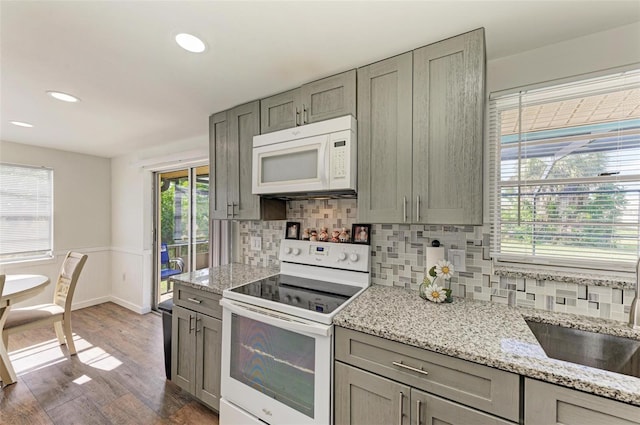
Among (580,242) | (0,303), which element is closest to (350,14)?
(580,242)

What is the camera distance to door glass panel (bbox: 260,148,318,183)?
1.69 m

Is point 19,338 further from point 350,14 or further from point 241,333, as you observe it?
point 350,14

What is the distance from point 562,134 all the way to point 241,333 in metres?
2.14

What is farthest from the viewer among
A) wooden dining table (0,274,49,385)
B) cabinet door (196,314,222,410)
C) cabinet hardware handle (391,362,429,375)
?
wooden dining table (0,274,49,385)

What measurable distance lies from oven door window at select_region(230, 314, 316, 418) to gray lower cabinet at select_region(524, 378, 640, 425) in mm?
876

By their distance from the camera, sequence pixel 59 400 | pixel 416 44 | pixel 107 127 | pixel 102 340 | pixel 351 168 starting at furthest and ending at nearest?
1. pixel 102 340
2. pixel 107 127
3. pixel 59 400
4. pixel 351 168
5. pixel 416 44

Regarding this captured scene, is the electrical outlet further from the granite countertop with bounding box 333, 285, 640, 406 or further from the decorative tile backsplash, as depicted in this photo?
the granite countertop with bounding box 333, 285, 640, 406

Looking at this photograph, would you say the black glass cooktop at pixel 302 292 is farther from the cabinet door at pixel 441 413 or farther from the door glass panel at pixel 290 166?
the door glass panel at pixel 290 166

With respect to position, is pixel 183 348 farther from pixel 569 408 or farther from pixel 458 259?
pixel 569 408

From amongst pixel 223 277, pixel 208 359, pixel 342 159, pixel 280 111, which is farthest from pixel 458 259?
pixel 208 359

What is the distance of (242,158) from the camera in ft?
7.06

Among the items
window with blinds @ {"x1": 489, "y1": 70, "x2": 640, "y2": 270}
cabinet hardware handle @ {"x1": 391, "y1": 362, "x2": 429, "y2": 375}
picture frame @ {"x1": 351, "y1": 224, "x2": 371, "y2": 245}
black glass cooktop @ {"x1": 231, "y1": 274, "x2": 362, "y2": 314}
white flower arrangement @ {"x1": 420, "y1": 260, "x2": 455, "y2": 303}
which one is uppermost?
window with blinds @ {"x1": 489, "y1": 70, "x2": 640, "y2": 270}

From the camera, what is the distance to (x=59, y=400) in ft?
6.77

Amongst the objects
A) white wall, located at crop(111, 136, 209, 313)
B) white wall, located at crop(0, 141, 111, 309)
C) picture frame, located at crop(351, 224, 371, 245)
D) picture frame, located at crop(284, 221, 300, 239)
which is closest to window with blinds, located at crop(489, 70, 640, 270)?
picture frame, located at crop(351, 224, 371, 245)
